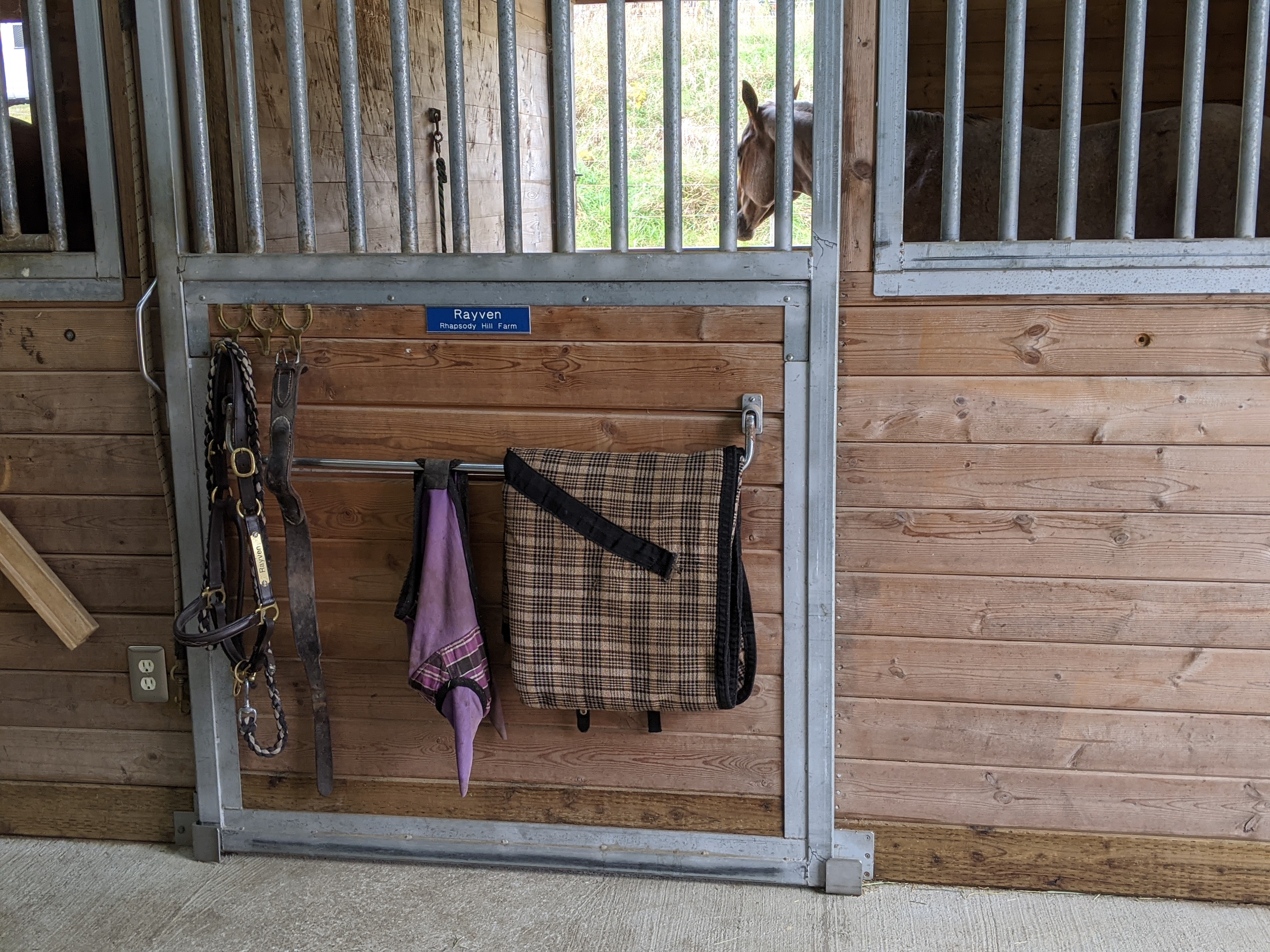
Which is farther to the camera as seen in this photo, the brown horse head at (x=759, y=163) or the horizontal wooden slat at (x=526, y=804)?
the brown horse head at (x=759, y=163)

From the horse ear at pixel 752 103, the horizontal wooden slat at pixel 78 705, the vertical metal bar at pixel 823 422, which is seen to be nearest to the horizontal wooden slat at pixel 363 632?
the horizontal wooden slat at pixel 78 705

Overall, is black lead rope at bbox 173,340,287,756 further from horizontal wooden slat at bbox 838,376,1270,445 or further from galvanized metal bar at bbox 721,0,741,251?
horizontal wooden slat at bbox 838,376,1270,445

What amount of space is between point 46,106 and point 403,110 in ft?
2.24

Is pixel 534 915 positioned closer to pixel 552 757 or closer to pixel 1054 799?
pixel 552 757

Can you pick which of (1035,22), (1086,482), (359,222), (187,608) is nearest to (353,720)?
(187,608)

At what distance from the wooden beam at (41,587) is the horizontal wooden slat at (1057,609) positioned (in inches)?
60.1

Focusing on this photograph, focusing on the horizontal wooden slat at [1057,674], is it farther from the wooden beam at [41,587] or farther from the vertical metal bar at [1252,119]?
the wooden beam at [41,587]

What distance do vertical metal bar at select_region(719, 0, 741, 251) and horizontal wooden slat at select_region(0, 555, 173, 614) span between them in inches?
51.6

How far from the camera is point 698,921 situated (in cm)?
207

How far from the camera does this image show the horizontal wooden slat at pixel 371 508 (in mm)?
2166

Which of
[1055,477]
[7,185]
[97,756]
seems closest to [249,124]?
[7,185]

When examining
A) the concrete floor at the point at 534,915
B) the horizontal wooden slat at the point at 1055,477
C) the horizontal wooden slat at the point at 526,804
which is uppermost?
the horizontal wooden slat at the point at 1055,477

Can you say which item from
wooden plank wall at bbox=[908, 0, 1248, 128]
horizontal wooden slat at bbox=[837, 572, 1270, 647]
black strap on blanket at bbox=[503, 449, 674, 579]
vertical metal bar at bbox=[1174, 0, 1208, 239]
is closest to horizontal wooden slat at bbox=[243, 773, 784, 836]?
horizontal wooden slat at bbox=[837, 572, 1270, 647]

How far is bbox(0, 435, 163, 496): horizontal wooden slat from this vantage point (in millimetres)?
2266
